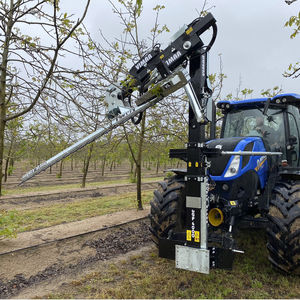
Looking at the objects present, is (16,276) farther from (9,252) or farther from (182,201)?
(182,201)

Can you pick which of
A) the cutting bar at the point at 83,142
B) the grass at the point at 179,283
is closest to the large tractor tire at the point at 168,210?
the grass at the point at 179,283

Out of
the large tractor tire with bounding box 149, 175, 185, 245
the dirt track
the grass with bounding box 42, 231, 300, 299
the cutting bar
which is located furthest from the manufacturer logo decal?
the dirt track

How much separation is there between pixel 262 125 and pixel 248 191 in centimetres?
155

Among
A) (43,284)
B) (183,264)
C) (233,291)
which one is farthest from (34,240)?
(233,291)

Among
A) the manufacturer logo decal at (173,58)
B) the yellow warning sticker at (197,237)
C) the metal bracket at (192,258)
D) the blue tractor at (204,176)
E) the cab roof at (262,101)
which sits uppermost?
the manufacturer logo decal at (173,58)

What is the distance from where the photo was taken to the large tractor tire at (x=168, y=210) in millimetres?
4254

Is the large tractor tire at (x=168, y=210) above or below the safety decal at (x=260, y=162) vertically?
below

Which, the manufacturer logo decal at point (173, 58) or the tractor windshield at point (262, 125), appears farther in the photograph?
the tractor windshield at point (262, 125)

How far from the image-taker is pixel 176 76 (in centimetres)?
342

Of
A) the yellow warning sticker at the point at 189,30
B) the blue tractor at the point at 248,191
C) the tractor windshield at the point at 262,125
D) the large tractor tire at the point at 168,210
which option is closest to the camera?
the yellow warning sticker at the point at 189,30

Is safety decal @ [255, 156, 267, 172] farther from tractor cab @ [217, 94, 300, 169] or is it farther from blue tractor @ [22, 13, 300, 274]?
tractor cab @ [217, 94, 300, 169]

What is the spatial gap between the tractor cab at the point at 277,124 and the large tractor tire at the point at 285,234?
4.04ft

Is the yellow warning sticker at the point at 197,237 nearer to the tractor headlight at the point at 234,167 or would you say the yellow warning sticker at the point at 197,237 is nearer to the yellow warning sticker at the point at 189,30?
the tractor headlight at the point at 234,167

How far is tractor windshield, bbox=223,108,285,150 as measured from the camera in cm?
505
